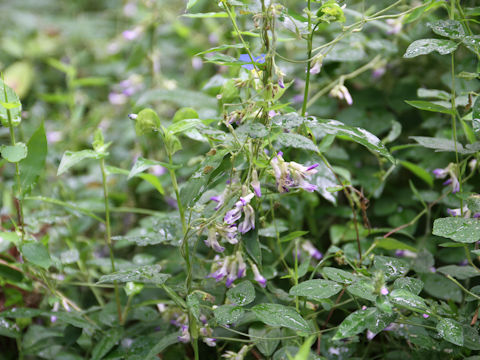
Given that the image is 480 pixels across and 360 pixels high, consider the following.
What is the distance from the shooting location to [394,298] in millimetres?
683

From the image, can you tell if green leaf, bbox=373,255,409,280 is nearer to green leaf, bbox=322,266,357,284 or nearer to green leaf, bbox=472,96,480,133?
green leaf, bbox=322,266,357,284

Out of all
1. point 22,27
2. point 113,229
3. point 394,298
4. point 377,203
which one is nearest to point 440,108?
point 394,298

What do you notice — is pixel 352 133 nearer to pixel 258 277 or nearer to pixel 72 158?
pixel 258 277

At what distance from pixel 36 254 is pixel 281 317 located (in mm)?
467

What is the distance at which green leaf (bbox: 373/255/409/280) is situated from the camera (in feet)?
2.58

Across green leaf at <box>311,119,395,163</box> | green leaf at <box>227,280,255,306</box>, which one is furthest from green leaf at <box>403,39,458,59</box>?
green leaf at <box>227,280,255,306</box>

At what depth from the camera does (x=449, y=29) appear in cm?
78

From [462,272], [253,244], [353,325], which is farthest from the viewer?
[462,272]

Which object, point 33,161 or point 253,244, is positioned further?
point 33,161

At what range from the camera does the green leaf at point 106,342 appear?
90 centimetres

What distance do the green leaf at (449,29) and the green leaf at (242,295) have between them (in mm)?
529

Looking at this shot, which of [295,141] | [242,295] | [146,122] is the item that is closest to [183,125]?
[146,122]

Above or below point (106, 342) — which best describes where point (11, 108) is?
above

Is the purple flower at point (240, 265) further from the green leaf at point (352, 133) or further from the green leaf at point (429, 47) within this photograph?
the green leaf at point (429, 47)
